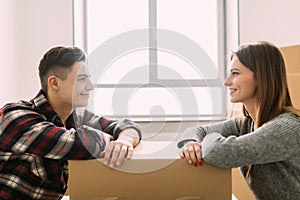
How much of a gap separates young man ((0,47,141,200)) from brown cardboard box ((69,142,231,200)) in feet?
0.10

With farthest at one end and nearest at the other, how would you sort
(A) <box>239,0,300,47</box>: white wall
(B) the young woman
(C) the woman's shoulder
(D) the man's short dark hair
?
1. (A) <box>239,0,300,47</box>: white wall
2. (D) the man's short dark hair
3. (C) the woman's shoulder
4. (B) the young woman

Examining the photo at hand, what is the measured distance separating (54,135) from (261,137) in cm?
53

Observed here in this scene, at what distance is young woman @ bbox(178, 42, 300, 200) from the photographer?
0.93 metres

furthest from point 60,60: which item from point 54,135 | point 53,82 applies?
point 54,135

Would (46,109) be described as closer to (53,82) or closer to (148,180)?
(53,82)

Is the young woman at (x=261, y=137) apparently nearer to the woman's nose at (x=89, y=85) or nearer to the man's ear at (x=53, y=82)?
the woman's nose at (x=89, y=85)

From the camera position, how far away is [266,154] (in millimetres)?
958

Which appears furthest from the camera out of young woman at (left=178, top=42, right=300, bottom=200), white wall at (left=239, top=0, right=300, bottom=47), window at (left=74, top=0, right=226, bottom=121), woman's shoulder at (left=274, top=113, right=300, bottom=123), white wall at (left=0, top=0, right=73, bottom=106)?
white wall at (left=0, top=0, right=73, bottom=106)

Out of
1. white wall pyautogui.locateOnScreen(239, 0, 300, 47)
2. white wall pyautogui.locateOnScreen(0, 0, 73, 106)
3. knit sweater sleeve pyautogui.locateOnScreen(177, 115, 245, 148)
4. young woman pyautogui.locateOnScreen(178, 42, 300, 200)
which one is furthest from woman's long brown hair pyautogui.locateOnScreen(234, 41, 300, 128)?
white wall pyautogui.locateOnScreen(0, 0, 73, 106)

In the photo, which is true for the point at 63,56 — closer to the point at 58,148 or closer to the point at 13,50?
the point at 58,148

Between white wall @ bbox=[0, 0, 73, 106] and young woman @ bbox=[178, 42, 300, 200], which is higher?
white wall @ bbox=[0, 0, 73, 106]

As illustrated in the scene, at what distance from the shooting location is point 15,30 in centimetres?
224

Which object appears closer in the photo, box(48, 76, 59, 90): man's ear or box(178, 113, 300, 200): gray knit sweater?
box(178, 113, 300, 200): gray knit sweater

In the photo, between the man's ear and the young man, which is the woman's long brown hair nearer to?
the young man
